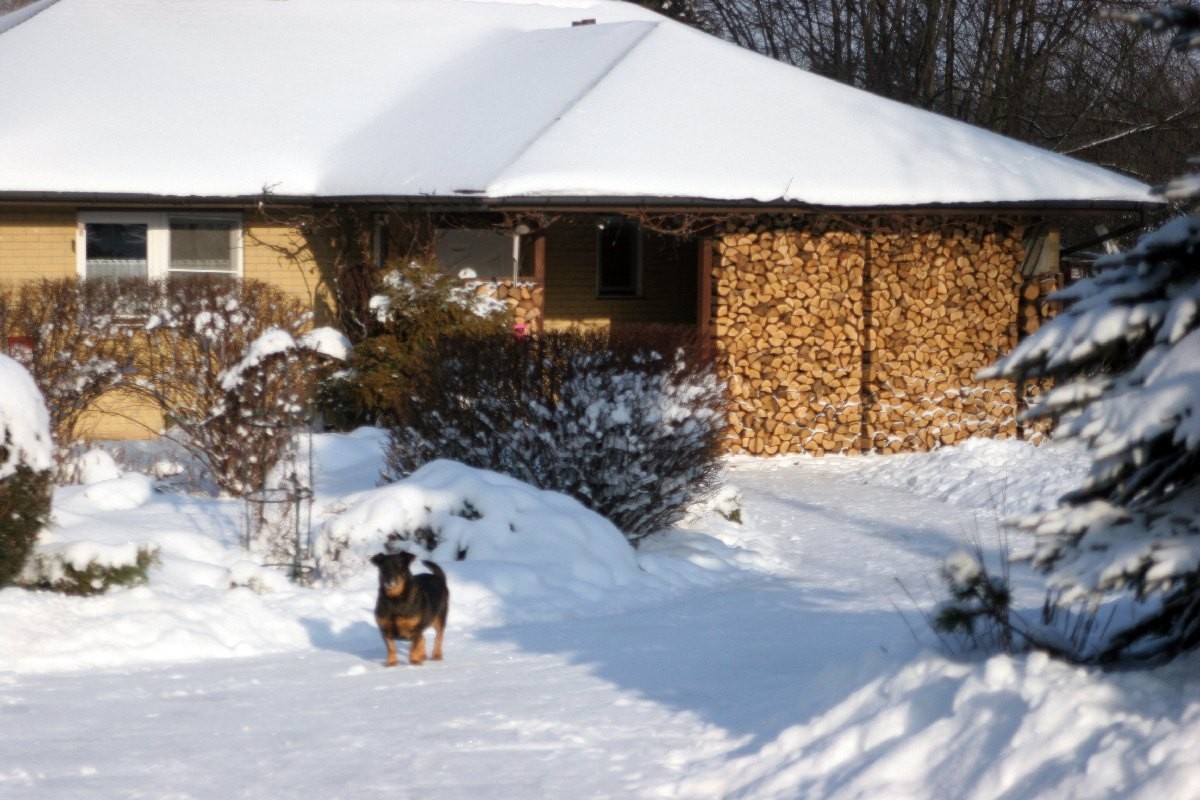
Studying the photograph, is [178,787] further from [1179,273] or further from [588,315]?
[588,315]

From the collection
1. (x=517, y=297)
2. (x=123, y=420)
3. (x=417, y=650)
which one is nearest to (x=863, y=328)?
(x=517, y=297)

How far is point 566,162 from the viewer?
53.5ft

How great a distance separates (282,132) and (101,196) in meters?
2.79

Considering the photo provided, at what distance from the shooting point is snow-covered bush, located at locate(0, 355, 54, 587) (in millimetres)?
8086

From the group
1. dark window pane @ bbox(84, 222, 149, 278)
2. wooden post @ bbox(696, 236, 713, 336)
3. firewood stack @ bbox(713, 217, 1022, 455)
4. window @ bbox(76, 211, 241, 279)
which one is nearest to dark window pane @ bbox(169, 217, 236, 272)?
window @ bbox(76, 211, 241, 279)

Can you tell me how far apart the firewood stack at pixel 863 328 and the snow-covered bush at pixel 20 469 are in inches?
373

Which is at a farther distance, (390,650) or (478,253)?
(478,253)

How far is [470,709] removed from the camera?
7051mm

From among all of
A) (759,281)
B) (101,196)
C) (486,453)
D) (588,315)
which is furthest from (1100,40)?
(486,453)

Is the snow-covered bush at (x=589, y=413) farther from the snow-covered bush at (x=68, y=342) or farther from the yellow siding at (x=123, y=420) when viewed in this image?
the yellow siding at (x=123, y=420)

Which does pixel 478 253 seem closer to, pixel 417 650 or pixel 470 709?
pixel 417 650

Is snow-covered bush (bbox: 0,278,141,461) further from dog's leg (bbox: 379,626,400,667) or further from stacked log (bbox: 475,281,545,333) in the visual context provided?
dog's leg (bbox: 379,626,400,667)

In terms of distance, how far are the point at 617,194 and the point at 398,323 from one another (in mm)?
2737

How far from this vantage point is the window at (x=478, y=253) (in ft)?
60.8
